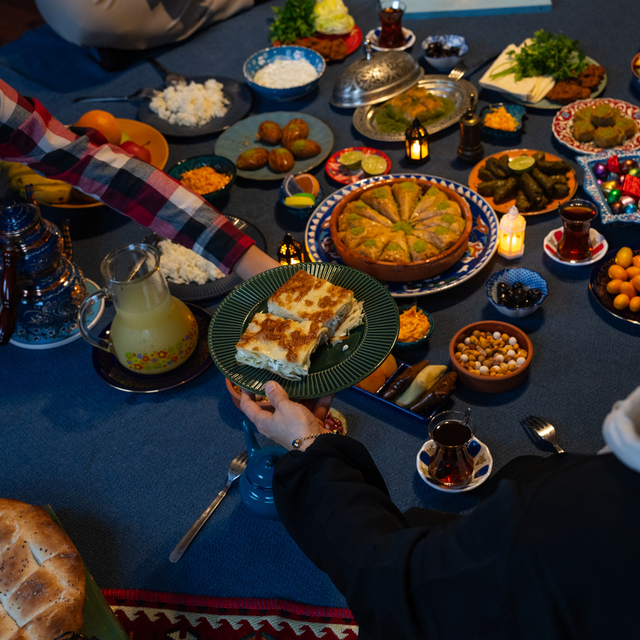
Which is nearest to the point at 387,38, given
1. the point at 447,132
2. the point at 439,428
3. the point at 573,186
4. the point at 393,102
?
the point at 393,102

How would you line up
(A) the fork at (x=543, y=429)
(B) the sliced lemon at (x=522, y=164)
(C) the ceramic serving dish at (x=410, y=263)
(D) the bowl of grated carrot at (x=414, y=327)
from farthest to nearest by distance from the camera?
1. (B) the sliced lemon at (x=522, y=164)
2. (C) the ceramic serving dish at (x=410, y=263)
3. (D) the bowl of grated carrot at (x=414, y=327)
4. (A) the fork at (x=543, y=429)

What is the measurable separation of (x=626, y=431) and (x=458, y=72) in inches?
113

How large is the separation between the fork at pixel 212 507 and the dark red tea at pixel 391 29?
8.79ft

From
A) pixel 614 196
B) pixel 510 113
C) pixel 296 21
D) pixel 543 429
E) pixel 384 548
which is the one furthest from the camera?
pixel 296 21

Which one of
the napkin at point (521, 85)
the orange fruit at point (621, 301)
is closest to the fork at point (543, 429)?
the orange fruit at point (621, 301)

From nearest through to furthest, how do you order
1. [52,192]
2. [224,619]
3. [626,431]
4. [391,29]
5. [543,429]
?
[626,431] < [224,619] < [543,429] < [52,192] < [391,29]

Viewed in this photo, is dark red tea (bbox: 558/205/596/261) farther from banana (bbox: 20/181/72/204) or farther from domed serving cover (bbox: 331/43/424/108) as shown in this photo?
banana (bbox: 20/181/72/204)

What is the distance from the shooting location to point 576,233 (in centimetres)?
213

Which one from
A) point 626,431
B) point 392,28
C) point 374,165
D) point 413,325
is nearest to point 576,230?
point 413,325

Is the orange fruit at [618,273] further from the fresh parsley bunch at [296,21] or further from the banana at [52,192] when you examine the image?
the fresh parsley bunch at [296,21]

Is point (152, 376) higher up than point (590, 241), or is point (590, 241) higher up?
point (590, 241)

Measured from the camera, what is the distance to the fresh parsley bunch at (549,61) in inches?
114

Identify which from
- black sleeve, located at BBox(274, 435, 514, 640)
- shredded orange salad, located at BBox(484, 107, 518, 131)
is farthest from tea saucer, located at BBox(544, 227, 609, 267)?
black sleeve, located at BBox(274, 435, 514, 640)

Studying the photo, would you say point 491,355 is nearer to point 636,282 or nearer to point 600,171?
point 636,282
